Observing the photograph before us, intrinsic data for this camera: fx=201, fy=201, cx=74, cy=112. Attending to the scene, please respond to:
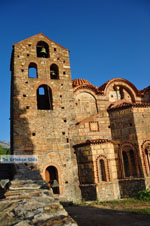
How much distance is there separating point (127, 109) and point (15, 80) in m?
7.45

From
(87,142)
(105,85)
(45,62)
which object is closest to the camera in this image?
(87,142)

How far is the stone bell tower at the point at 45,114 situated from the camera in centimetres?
1184

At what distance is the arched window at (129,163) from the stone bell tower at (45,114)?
3.06 metres

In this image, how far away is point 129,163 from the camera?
1223 centimetres

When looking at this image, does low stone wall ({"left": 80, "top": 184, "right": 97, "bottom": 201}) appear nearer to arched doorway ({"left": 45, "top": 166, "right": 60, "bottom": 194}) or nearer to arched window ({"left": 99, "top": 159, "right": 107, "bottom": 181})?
arched window ({"left": 99, "top": 159, "right": 107, "bottom": 181})

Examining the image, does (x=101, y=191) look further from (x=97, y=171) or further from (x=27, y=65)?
(x=27, y=65)

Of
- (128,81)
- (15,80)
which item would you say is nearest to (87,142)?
(15,80)

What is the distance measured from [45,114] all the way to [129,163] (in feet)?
19.8

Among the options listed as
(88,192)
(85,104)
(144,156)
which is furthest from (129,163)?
(85,104)

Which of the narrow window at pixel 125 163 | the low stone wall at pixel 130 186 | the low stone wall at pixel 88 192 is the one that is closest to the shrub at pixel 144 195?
the low stone wall at pixel 130 186

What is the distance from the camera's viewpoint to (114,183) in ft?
38.6

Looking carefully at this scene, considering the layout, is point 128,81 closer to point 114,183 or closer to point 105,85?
point 105,85

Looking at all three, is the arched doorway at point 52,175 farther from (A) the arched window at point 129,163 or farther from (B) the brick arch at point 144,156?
(B) the brick arch at point 144,156

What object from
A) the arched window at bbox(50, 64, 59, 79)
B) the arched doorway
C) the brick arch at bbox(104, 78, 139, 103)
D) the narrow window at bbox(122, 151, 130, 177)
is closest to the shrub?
the narrow window at bbox(122, 151, 130, 177)
